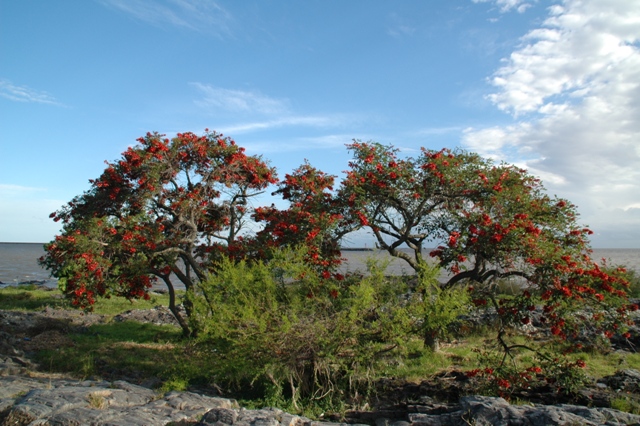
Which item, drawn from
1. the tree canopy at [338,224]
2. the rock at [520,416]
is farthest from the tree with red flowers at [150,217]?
the rock at [520,416]

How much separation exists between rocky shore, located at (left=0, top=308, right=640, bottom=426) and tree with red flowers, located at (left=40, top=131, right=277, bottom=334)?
2496 millimetres

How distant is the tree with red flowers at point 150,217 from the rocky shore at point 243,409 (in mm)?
2496

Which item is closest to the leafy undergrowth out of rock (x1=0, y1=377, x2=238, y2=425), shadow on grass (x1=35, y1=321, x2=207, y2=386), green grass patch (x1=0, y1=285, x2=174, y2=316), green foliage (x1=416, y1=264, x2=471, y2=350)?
shadow on grass (x1=35, y1=321, x2=207, y2=386)

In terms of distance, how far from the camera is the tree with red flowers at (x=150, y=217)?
37.3ft

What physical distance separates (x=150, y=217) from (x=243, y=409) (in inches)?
300

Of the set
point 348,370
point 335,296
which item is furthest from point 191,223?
point 348,370

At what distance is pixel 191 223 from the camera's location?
1278cm

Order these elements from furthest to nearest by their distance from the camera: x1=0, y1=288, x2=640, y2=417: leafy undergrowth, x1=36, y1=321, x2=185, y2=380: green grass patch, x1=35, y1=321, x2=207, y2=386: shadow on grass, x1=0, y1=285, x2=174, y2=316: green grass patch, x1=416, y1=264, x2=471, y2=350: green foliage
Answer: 1. x1=0, y1=285, x2=174, y2=316: green grass patch
2. x1=36, y1=321, x2=185, y2=380: green grass patch
3. x1=35, y1=321, x2=207, y2=386: shadow on grass
4. x1=0, y1=288, x2=640, y2=417: leafy undergrowth
5. x1=416, y1=264, x2=471, y2=350: green foliage

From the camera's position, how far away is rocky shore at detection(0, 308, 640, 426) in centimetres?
592

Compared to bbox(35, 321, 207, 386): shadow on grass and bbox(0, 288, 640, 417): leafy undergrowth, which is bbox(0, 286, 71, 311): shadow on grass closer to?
bbox(0, 288, 640, 417): leafy undergrowth

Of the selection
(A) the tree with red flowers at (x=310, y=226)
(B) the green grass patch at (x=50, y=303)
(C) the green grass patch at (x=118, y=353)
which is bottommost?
(C) the green grass patch at (x=118, y=353)

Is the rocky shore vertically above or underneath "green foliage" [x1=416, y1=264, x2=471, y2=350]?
underneath

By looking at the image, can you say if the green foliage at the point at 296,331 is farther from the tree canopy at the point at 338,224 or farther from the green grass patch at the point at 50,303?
the green grass patch at the point at 50,303

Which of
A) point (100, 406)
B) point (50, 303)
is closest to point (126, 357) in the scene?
point (100, 406)
